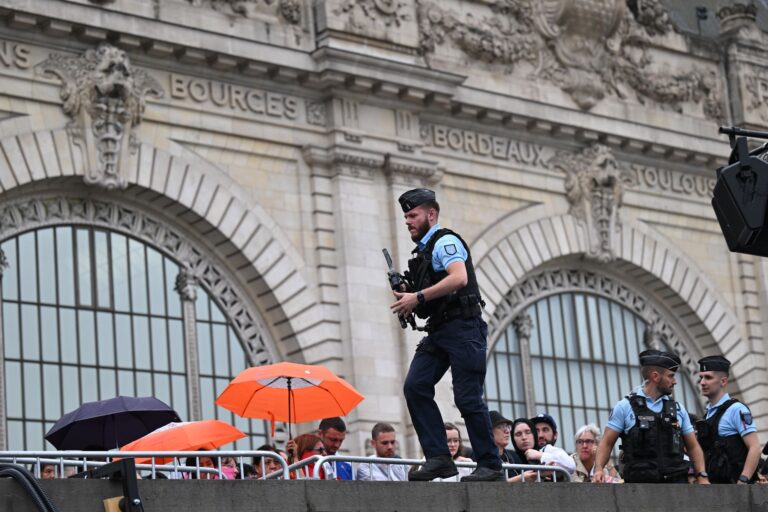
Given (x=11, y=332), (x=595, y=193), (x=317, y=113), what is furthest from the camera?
(x=595, y=193)

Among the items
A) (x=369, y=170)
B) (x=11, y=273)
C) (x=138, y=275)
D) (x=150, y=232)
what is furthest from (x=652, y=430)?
(x=369, y=170)

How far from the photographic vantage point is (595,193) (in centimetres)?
3494

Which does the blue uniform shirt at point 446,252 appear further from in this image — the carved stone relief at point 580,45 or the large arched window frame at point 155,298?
the carved stone relief at point 580,45

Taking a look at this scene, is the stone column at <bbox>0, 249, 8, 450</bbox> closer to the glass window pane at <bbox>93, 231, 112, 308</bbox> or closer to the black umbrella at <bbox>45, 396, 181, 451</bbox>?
the glass window pane at <bbox>93, 231, 112, 308</bbox>

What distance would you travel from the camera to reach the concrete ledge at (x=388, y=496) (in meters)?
13.4

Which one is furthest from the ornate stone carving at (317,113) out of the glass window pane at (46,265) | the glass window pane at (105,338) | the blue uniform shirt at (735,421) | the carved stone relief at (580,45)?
the blue uniform shirt at (735,421)

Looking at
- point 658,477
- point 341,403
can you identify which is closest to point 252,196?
point 341,403

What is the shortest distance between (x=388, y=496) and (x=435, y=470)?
708mm

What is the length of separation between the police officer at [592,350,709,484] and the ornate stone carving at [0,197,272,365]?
13.6m

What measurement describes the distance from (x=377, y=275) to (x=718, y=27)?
531 inches

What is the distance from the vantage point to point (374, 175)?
103 feet

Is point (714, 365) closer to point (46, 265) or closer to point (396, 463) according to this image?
point (396, 463)

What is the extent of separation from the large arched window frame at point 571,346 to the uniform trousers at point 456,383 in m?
17.7

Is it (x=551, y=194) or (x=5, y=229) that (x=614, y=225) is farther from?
(x=5, y=229)
